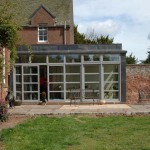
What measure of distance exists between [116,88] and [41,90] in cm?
535

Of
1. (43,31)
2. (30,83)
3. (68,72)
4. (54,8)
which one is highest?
(54,8)

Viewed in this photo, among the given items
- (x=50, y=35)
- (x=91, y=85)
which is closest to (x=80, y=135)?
(x=91, y=85)

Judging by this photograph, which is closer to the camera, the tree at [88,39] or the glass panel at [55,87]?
the glass panel at [55,87]

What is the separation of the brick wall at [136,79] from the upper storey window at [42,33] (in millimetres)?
16884

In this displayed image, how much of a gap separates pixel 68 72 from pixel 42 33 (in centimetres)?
1594

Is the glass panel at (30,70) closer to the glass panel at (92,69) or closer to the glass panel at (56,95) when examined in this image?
the glass panel at (56,95)

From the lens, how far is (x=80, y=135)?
14.3 meters

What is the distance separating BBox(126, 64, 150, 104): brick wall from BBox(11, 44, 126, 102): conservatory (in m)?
0.43

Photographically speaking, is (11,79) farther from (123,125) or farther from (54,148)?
(54,148)

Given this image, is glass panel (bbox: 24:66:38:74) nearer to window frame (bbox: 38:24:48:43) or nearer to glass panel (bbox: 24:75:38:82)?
glass panel (bbox: 24:75:38:82)

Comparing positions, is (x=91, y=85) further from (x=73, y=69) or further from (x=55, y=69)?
(x=55, y=69)

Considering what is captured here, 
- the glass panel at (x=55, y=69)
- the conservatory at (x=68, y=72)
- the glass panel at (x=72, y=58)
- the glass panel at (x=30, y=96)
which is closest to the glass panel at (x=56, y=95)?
the conservatory at (x=68, y=72)

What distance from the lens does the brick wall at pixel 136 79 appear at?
29812 millimetres

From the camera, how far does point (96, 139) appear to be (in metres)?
13.5
